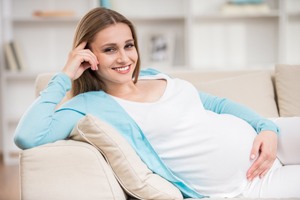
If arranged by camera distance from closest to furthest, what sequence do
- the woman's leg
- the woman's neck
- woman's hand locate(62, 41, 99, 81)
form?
1. the woman's leg
2. woman's hand locate(62, 41, 99, 81)
3. the woman's neck

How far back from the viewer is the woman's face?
129 centimetres

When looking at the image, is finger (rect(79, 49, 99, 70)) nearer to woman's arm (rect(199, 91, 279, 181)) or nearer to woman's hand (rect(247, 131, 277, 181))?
woman's arm (rect(199, 91, 279, 181))

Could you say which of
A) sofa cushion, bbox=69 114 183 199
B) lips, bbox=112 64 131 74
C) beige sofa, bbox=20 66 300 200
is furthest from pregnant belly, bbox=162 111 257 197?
lips, bbox=112 64 131 74

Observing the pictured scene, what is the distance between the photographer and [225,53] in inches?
135

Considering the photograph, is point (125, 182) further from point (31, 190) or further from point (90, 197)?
point (31, 190)

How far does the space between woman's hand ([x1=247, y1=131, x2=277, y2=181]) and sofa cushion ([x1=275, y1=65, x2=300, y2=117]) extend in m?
0.41

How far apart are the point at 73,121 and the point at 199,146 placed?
1.49 feet

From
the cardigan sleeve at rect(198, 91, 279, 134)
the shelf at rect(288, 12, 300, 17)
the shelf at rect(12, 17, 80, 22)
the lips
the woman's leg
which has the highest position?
the shelf at rect(12, 17, 80, 22)

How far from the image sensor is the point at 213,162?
116cm

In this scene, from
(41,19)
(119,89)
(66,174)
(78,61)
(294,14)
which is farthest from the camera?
(294,14)

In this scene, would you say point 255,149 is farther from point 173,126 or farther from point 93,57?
point 93,57

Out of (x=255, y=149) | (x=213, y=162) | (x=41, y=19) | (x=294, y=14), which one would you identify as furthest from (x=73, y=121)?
(x=294, y=14)

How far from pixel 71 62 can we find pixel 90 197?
533 mm

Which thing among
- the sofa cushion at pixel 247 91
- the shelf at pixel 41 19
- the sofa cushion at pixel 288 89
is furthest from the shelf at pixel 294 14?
the shelf at pixel 41 19
